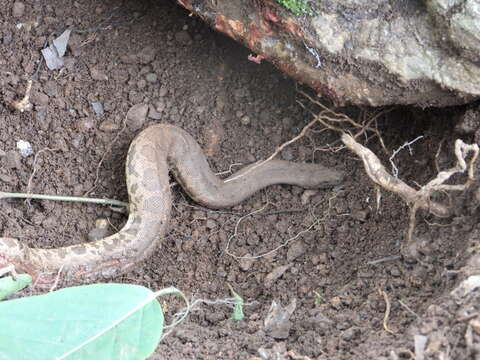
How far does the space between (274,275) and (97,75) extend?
1974 mm

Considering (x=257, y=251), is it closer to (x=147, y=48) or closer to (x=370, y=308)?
(x=370, y=308)

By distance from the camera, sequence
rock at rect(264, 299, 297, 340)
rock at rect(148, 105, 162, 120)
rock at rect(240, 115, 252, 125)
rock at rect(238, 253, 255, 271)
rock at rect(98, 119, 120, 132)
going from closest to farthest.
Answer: rock at rect(264, 299, 297, 340), rock at rect(238, 253, 255, 271), rock at rect(98, 119, 120, 132), rock at rect(148, 105, 162, 120), rock at rect(240, 115, 252, 125)

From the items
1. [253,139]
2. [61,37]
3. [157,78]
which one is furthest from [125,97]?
[253,139]

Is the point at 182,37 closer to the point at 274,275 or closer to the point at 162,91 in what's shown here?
the point at 162,91

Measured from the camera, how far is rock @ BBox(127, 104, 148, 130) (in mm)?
4301

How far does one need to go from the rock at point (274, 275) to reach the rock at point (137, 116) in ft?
4.92

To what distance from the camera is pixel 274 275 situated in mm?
3756

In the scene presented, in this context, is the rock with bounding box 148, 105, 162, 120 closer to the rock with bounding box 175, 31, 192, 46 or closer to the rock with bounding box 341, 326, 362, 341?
the rock with bounding box 175, 31, 192, 46

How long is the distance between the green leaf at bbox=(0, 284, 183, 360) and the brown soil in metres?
0.78

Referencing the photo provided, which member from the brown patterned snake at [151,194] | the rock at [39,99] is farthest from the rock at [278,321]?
the rock at [39,99]

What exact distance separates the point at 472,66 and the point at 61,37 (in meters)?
2.84

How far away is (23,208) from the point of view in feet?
13.0

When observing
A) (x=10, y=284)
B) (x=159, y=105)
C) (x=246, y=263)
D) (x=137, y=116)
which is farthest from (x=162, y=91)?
(x=10, y=284)

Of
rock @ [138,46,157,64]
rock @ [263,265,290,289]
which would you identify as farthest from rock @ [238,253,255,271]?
rock @ [138,46,157,64]
